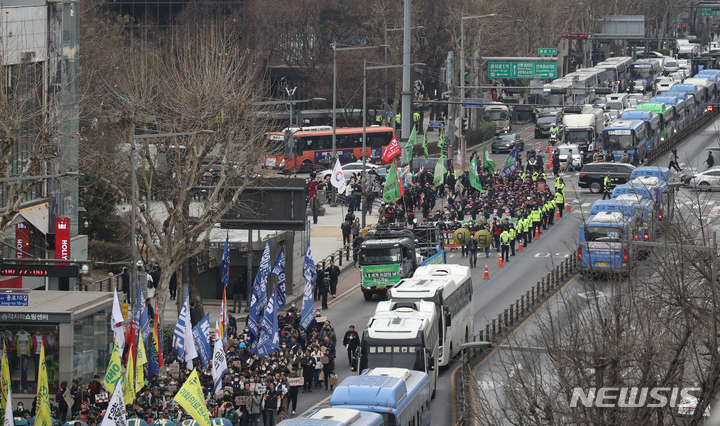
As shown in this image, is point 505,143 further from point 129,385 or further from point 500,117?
point 129,385

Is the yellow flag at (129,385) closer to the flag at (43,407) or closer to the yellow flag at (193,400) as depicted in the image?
the flag at (43,407)

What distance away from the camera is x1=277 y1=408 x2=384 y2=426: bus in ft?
70.5

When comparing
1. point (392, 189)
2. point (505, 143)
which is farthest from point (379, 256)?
point (505, 143)

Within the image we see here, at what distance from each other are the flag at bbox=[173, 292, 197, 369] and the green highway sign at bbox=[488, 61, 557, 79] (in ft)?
167

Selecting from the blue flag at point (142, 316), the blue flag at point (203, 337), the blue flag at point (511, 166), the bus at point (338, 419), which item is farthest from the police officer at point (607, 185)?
the bus at point (338, 419)

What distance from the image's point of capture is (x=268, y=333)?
31922 mm

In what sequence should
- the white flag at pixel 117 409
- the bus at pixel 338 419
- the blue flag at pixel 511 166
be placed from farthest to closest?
the blue flag at pixel 511 166, the white flag at pixel 117 409, the bus at pixel 338 419

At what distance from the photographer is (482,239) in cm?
4944

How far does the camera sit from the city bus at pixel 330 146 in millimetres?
78625

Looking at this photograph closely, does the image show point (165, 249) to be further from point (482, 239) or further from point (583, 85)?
point (583, 85)

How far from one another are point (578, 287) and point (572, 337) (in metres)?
21.7

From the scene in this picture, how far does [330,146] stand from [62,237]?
42.9 m

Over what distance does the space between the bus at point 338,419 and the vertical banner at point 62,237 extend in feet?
57.2

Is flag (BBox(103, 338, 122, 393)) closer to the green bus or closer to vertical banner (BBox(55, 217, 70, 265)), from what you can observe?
vertical banner (BBox(55, 217, 70, 265))
